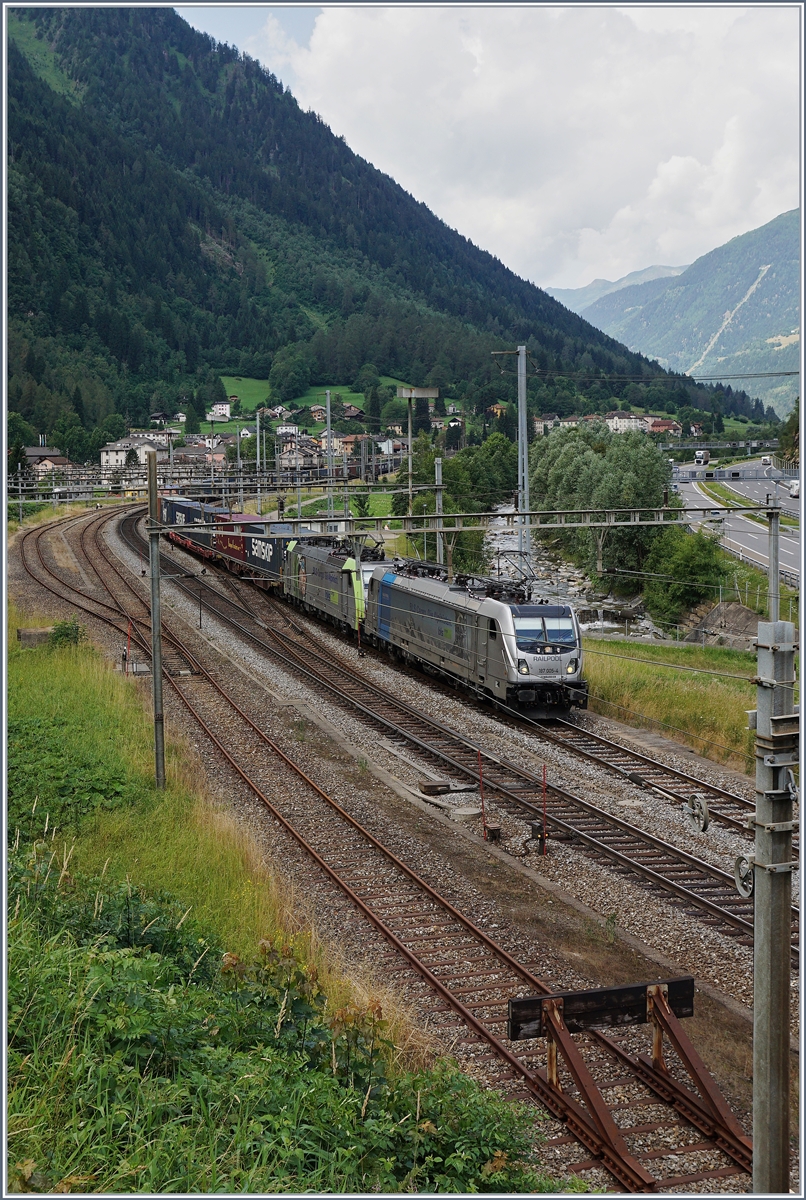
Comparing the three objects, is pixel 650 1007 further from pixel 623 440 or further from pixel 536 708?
pixel 623 440

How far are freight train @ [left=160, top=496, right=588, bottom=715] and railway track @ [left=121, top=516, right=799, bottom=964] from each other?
168 centimetres

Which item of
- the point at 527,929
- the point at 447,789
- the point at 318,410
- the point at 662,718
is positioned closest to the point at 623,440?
the point at 662,718

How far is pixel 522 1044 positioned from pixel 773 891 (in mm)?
4675

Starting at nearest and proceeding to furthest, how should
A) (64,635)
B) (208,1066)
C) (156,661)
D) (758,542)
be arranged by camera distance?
(208,1066), (156,661), (64,635), (758,542)

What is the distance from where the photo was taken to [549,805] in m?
18.0

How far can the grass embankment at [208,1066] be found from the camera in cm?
604

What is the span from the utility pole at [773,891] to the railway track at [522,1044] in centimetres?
187

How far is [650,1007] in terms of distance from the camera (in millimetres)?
9555

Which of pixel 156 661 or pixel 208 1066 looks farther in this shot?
pixel 156 661

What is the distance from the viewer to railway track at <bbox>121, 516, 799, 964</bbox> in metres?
14.1

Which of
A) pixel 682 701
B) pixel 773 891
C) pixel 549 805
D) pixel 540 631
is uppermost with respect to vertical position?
pixel 540 631

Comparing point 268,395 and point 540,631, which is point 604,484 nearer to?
point 540,631

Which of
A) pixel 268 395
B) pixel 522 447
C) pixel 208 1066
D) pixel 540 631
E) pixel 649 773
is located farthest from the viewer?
pixel 268 395

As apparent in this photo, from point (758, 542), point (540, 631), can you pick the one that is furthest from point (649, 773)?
point (758, 542)
